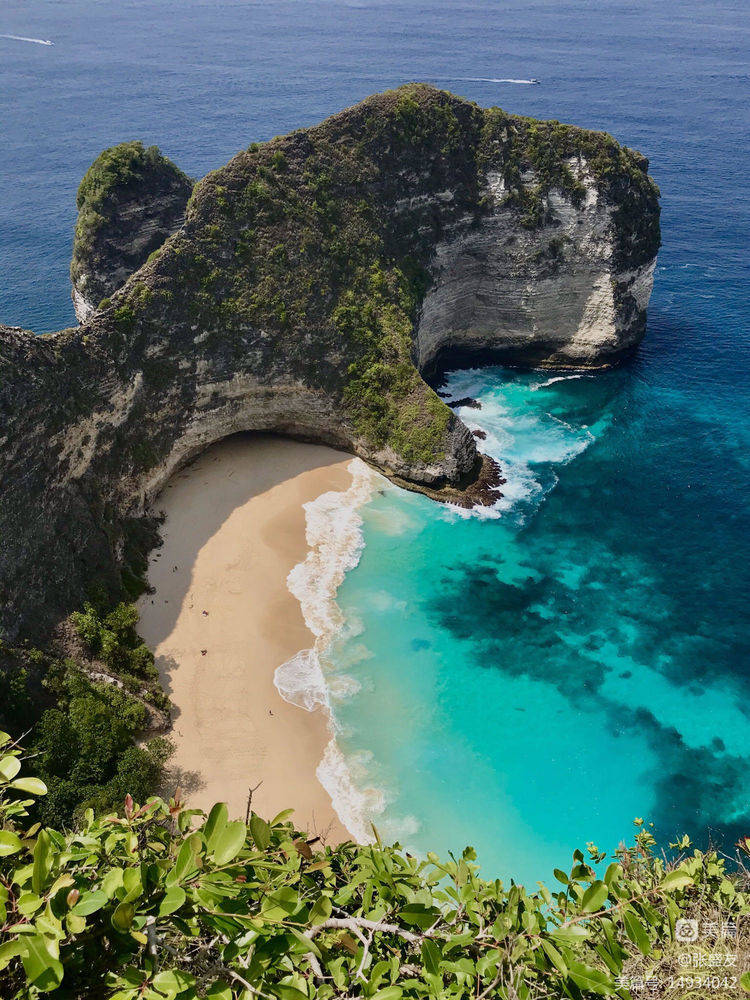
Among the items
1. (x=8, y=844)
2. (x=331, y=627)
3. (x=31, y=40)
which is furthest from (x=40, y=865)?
(x=31, y=40)

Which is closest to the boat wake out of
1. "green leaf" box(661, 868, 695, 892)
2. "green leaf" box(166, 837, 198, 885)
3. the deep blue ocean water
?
the deep blue ocean water

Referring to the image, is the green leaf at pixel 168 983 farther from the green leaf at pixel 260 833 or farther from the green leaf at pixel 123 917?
the green leaf at pixel 260 833

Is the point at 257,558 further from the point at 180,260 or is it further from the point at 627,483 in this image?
the point at 627,483

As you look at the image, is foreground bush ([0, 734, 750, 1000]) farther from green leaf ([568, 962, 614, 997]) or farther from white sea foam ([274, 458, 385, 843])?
white sea foam ([274, 458, 385, 843])

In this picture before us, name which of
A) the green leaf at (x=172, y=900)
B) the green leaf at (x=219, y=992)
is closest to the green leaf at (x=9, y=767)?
the green leaf at (x=172, y=900)

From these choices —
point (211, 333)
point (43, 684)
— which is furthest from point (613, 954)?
point (211, 333)
